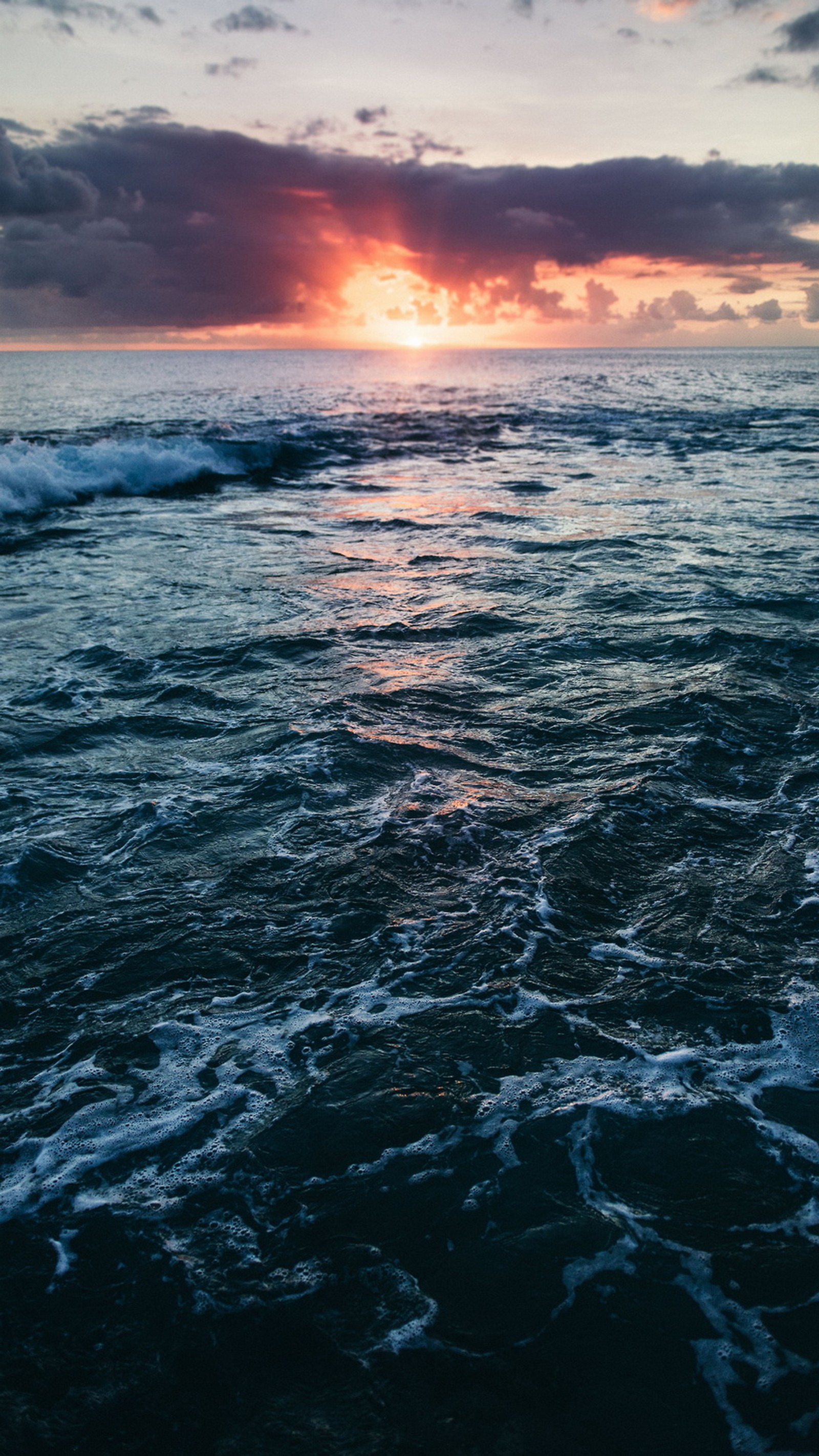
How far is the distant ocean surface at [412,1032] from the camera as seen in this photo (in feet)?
9.43

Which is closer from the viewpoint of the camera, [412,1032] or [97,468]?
[412,1032]

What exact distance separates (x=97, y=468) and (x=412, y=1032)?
23198mm

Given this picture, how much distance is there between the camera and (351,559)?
48.1 ft

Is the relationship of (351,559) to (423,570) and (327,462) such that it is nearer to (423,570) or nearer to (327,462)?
(423,570)

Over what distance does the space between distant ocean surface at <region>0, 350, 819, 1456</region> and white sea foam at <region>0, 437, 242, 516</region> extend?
11464 mm

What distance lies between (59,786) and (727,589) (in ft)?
32.9

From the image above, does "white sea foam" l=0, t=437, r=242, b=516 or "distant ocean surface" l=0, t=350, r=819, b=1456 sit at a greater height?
"white sea foam" l=0, t=437, r=242, b=516

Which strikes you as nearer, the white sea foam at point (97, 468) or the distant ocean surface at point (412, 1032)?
the distant ocean surface at point (412, 1032)

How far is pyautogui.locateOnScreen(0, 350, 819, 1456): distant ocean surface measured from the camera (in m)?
2.87

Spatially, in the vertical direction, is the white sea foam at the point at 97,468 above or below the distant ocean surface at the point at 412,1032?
above

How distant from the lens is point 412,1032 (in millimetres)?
4328

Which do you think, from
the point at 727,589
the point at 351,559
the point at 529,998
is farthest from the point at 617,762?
the point at 351,559

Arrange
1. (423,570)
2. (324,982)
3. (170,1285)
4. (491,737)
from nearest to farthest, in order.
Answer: (170,1285)
(324,982)
(491,737)
(423,570)

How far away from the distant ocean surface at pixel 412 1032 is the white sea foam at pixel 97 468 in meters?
11.5
